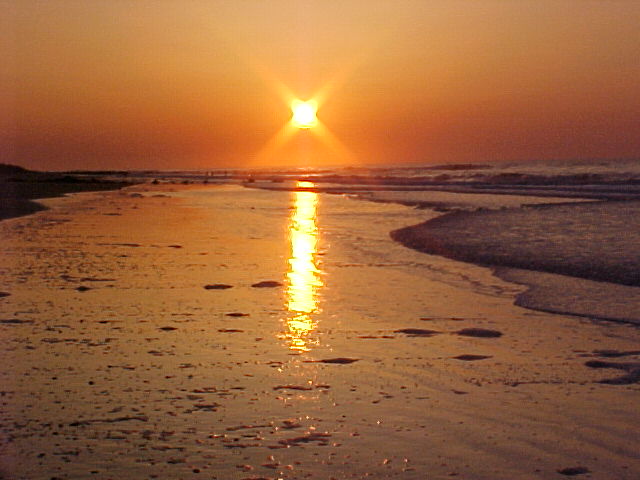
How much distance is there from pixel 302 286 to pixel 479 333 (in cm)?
368

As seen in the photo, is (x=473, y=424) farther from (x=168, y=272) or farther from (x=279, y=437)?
(x=168, y=272)

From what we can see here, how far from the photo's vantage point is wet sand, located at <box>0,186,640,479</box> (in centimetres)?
470

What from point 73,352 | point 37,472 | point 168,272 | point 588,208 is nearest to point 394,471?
point 37,472

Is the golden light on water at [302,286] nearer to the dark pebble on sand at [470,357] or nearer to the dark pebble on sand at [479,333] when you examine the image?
the dark pebble on sand at [470,357]

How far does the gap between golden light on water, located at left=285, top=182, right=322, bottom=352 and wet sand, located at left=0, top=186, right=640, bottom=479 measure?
2.1 inches

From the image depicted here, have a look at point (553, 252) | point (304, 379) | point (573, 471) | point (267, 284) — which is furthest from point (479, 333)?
point (553, 252)

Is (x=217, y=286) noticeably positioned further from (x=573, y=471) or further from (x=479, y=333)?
(x=573, y=471)

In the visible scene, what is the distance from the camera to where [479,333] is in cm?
812

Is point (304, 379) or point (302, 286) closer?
point (304, 379)

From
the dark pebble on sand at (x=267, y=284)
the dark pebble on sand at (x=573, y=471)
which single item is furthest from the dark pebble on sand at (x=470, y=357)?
the dark pebble on sand at (x=267, y=284)

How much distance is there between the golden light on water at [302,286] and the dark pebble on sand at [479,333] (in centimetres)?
160

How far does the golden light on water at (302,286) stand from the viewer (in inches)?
314

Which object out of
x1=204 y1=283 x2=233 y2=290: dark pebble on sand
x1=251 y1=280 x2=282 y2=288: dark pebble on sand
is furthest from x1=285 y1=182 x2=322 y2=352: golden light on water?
x1=204 y1=283 x2=233 y2=290: dark pebble on sand

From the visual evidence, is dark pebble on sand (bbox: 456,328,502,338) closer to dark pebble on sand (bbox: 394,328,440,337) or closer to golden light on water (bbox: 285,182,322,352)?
dark pebble on sand (bbox: 394,328,440,337)
